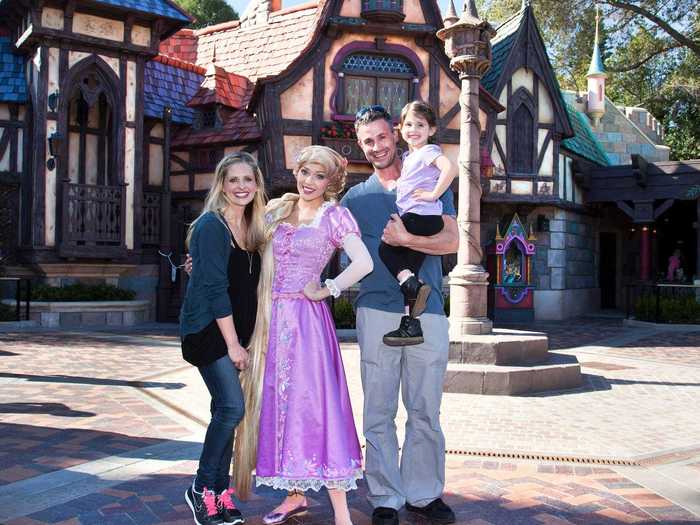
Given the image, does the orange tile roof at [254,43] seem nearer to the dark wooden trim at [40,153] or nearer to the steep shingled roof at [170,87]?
the steep shingled roof at [170,87]

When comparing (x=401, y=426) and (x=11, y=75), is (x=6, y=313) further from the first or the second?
(x=401, y=426)

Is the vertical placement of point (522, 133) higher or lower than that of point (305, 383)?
higher

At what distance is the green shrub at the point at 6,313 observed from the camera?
13938 millimetres

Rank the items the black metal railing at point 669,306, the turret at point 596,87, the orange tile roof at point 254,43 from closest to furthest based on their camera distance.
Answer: the black metal railing at point 669,306
the orange tile roof at point 254,43
the turret at point 596,87

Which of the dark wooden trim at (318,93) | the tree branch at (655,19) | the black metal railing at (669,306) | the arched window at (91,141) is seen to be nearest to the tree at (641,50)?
the tree branch at (655,19)

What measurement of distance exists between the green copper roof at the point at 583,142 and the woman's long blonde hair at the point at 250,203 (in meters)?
17.7

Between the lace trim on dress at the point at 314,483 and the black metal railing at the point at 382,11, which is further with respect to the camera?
the black metal railing at the point at 382,11

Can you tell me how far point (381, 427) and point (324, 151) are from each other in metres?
1.42

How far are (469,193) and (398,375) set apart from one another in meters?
4.60

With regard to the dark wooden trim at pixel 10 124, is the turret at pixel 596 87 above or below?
above

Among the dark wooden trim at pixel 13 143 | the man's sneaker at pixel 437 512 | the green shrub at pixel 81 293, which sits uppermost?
the dark wooden trim at pixel 13 143

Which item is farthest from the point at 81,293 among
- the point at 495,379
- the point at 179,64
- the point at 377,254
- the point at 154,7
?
the point at 377,254

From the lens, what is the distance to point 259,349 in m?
3.62

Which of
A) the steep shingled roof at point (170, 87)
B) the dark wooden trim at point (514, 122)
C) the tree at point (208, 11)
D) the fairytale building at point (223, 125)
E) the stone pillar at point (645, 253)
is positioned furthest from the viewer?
the tree at point (208, 11)
